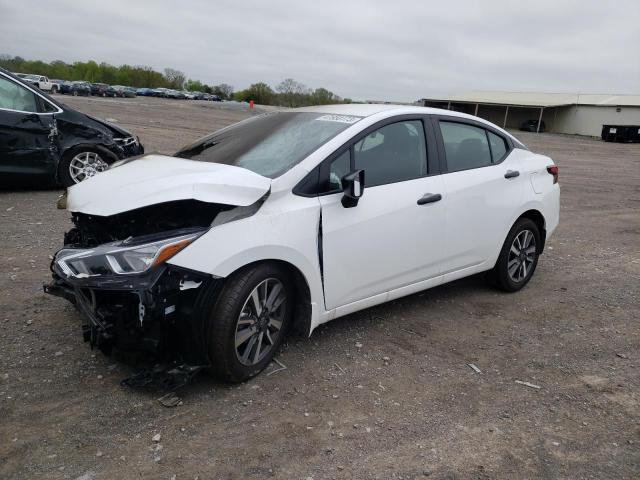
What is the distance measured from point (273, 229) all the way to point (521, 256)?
303 centimetres

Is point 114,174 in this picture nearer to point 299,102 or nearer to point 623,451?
point 623,451

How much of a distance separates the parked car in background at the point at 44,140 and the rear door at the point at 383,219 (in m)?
5.41

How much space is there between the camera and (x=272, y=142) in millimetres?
3936

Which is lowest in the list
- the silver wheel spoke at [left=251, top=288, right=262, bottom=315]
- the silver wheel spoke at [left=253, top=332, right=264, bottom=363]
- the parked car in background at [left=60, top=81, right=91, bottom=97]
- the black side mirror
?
the silver wheel spoke at [left=253, top=332, right=264, bottom=363]

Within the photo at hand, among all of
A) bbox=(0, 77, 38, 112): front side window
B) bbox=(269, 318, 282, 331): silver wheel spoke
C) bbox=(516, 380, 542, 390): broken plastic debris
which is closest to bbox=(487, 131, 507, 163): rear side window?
bbox=(516, 380, 542, 390): broken plastic debris

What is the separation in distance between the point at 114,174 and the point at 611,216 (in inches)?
351

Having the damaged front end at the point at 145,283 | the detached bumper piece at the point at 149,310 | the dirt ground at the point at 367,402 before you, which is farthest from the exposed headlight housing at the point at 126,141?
the detached bumper piece at the point at 149,310

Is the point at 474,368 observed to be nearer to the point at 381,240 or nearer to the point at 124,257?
the point at 381,240

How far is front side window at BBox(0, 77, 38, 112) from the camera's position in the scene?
7543 mm

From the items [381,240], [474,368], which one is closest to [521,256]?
[474,368]

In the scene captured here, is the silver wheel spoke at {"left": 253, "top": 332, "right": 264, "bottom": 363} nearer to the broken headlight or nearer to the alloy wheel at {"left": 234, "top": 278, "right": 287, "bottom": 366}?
the alloy wheel at {"left": 234, "top": 278, "right": 287, "bottom": 366}

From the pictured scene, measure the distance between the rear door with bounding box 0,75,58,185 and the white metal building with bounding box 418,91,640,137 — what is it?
40496 millimetres

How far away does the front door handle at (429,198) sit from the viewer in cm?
404

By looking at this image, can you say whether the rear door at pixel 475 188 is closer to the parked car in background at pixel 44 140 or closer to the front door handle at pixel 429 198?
the front door handle at pixel 429 198
